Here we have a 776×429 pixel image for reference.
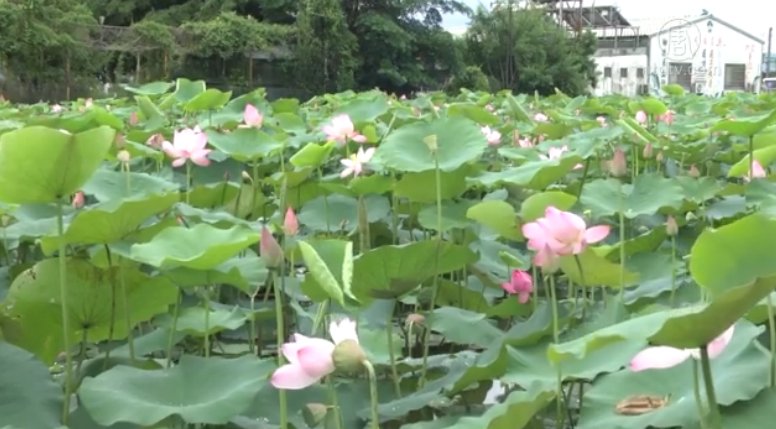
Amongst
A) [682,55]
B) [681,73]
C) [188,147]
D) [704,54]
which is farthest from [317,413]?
[704,54]

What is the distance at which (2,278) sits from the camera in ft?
2.99

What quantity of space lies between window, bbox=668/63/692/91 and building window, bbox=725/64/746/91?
5.96 feet

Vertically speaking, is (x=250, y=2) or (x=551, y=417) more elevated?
(x=250, y=2)

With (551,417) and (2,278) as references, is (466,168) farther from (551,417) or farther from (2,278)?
(2,278)

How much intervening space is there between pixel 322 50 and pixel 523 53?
6.48 metres

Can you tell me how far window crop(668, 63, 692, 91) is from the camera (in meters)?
26.1

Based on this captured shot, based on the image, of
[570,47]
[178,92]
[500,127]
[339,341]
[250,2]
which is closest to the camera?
[339,341]

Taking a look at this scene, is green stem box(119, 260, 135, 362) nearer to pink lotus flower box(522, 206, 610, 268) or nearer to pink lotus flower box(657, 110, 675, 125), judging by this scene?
pink lotus flower box(522, 206, 610, 268)

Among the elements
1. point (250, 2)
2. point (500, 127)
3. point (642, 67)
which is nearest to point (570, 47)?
point (642, 67)

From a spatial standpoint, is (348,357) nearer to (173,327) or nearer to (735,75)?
(173,327)

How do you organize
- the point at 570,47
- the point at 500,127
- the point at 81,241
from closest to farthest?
the point at 81,241 → the point at 500,127 → the point at 570,47

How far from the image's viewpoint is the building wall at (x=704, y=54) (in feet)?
86.1

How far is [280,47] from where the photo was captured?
52.9 feet

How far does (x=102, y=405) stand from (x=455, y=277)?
0.55 meters
